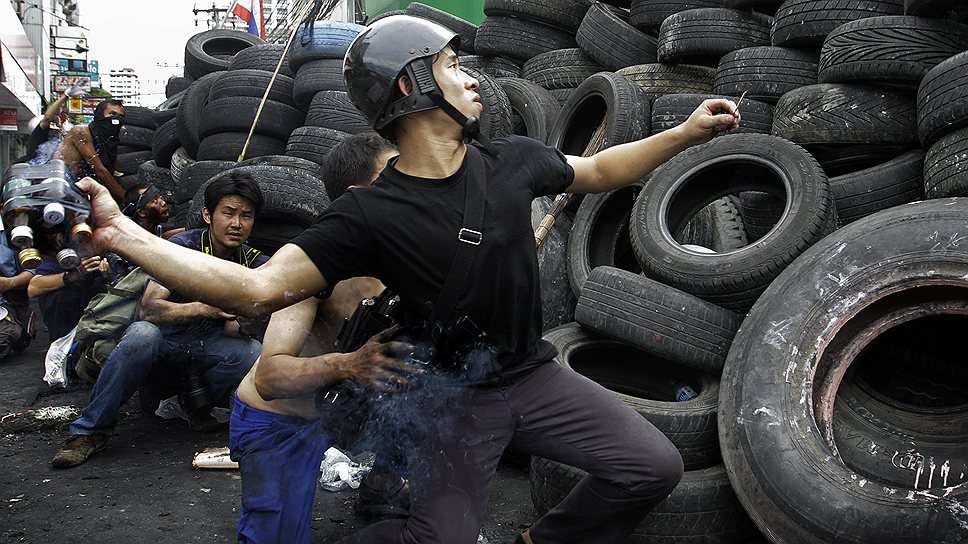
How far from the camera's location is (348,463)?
3.89 metres

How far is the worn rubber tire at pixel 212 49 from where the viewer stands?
11.5m

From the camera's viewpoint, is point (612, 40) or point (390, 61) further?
point (612, 40)

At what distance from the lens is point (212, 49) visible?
1259cm

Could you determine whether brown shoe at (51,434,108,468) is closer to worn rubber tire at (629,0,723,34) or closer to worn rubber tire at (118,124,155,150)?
worn rubber tire at (629,0,723,34)

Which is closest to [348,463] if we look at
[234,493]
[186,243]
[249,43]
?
[234,493]

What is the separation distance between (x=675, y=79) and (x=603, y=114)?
0.55 metres

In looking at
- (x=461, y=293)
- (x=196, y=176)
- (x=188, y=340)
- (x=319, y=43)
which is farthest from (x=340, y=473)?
(x=319, y=43)

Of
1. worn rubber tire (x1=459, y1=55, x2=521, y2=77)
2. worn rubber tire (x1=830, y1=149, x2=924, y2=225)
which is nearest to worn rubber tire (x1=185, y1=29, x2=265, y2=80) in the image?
worn rubber tire (x1=459, y1=55, x2=521, y2=77)

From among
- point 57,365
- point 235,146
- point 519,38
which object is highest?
point 519,38

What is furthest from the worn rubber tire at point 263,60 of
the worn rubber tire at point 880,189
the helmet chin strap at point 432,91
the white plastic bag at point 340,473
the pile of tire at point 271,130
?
the helmet chin strap at point 432,91

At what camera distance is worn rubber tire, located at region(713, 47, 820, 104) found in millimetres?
4836

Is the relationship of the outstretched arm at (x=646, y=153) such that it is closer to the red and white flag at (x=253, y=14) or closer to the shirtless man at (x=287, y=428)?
the shirtless man at (x=287, y=428)

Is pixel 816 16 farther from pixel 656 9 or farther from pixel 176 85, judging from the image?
pixel 176 85

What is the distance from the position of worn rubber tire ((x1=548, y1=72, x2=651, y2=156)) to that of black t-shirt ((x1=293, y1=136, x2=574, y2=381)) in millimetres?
2625
